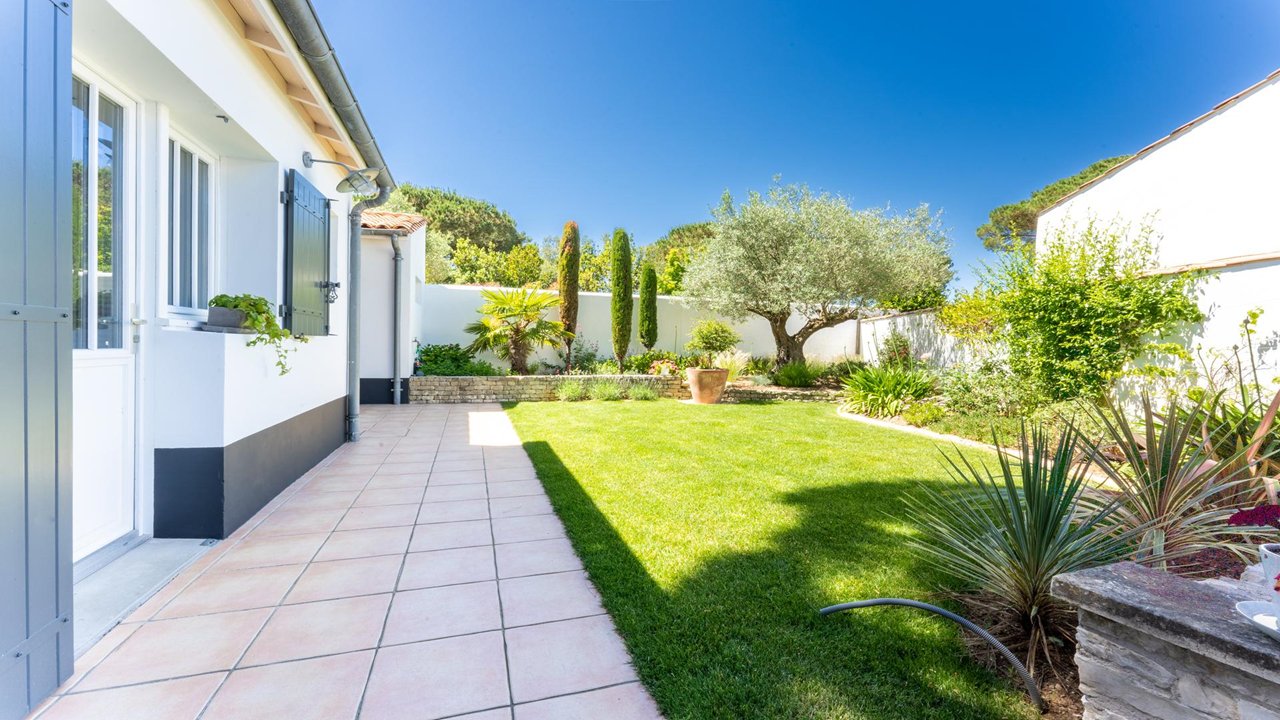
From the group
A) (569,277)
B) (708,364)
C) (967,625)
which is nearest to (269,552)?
(967,625)

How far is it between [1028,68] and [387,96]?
43.0 ft

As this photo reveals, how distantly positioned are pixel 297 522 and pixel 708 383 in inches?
313

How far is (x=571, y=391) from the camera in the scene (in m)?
10.9

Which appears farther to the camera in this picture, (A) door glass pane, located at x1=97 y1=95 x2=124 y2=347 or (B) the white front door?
(A) door glass pane, located at x1=97 y1=95 x2=124 y2=347

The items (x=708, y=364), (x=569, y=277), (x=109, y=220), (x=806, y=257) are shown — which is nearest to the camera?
(x=109, y=220)

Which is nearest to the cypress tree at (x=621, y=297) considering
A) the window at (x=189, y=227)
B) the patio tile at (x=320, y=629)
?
the window at (x=189, y=227)

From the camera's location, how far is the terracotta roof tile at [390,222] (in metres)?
9.16

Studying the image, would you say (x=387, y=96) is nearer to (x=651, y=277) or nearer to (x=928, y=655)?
(x=651, y=277)

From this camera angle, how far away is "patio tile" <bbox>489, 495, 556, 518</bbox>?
4004 millimetres

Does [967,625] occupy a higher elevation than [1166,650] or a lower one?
lower

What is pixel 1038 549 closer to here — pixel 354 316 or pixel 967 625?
pixel 967 625

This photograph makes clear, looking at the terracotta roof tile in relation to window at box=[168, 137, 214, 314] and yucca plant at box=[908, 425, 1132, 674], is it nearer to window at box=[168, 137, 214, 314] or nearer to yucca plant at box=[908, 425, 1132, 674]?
window at box=[168, 137, 214, 314]

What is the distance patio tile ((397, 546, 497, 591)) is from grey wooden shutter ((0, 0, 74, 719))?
132cm

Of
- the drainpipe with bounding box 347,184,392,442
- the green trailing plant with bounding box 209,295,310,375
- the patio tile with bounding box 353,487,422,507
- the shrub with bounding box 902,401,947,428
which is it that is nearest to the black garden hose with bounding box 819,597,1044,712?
the patio tile with bounding box 353,487,422,507
